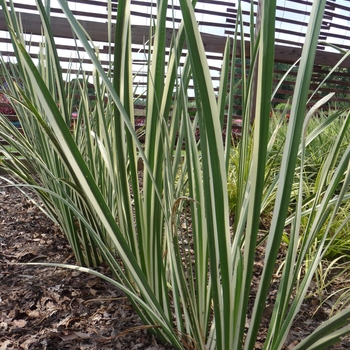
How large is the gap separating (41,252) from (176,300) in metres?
0.77

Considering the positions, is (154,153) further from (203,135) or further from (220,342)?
(220,342)

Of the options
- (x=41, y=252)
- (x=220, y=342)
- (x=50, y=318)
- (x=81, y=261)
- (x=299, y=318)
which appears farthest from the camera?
(x=41, y=252)

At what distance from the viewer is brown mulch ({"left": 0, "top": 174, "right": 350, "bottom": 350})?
82 cm

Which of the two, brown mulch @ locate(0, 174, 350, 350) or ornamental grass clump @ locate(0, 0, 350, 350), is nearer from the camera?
ornamental grass clump @ locate(0, 0, 350, 350)

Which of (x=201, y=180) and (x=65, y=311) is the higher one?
(x=201, y=180)

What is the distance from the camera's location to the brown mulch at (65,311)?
0.82 metres

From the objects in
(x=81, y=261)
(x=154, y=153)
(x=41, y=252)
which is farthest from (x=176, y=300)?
(x=41, y=252)

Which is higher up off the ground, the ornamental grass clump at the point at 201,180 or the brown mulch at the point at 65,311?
the ornamental grass clump at the point at 201,180

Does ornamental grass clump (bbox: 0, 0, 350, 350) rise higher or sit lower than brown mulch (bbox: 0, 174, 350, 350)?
higher

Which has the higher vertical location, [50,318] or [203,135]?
[203,135]

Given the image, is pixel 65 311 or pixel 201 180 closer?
pixel 201 180

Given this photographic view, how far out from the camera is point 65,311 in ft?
3.09

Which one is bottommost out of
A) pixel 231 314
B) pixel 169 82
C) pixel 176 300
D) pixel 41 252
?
pixel 41 252

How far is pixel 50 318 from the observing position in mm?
916
